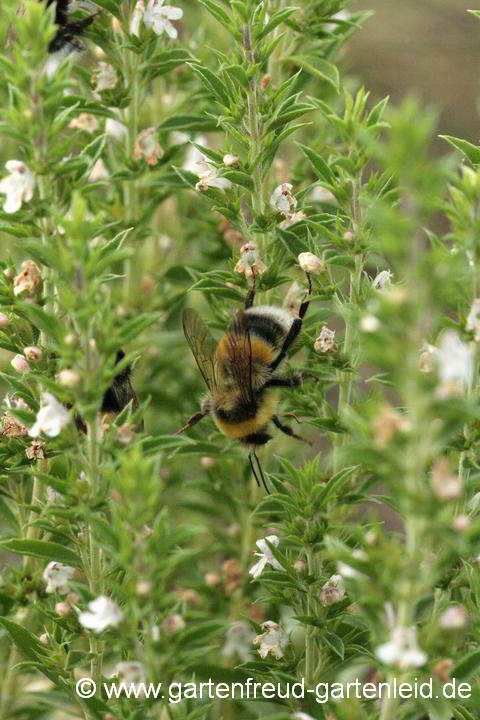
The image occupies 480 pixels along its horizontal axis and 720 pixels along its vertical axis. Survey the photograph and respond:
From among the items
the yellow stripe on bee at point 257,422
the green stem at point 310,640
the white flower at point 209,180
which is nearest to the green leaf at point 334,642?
the green stem at point 310,640

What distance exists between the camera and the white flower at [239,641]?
3.84 meters

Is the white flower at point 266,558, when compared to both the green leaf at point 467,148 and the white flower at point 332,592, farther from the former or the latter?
the green leaf at point 467,148

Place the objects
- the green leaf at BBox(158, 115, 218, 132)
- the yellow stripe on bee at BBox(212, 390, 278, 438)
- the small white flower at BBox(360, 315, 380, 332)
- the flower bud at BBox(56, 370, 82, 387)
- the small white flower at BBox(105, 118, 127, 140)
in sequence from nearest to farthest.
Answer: the small white flower at BBox(360, 315, 380, 332) → the flower bud at BBox(56, 370, 82, 387) → the yellow stripe on bee at BBox(212, 390, 278, 438) → the green leaf at BBox(158, 115, 218, 132) → the small white flower at BBox(105, 118, 127, 140)

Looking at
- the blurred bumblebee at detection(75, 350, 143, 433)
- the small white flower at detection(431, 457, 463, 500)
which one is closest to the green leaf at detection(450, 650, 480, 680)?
the small white flower at detection(431, 457, 463, 500)

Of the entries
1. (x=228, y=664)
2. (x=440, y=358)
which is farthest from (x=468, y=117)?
(x=440, y=358)

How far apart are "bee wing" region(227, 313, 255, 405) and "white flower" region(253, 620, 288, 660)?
93 cm

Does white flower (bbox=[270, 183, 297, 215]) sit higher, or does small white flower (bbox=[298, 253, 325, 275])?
white flower (bbox=[270, 183, 297, 215])

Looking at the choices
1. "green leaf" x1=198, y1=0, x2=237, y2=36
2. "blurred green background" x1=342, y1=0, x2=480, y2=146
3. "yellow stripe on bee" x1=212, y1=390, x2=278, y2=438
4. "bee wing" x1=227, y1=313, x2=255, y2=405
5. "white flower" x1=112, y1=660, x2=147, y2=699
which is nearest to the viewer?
"white flower" x1=112, y1=660, x2=147, y2=699

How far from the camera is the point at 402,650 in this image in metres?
2.12

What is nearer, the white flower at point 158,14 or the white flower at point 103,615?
the white flower at point 103,615

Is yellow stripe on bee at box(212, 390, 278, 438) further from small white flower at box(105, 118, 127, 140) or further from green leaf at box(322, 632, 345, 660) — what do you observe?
small white flower at box(105, 118, 127, 140)

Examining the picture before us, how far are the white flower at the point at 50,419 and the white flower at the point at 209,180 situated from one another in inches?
44.7

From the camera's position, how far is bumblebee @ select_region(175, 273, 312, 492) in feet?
11.7

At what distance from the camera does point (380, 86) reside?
30.6 feet
